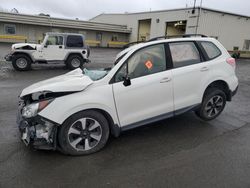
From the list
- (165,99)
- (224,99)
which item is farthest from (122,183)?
(224,99)

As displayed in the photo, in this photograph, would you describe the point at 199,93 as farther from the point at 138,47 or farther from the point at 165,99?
the point at 138,47

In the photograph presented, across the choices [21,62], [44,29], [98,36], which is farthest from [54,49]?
[98,36]

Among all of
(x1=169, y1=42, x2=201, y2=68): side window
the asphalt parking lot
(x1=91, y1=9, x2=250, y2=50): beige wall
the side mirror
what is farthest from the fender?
(x1=91, y1=9, x2=250, y2=50): beige wall

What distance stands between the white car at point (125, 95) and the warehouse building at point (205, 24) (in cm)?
2344

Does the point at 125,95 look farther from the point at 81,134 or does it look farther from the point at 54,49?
the point at 54,49

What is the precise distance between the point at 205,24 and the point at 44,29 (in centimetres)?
2240

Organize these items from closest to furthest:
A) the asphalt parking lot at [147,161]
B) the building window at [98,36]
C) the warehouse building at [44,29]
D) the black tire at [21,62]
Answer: the asphalt parking lot at [147,161], the black tire at [21,62], the warehouse building at [44,29], the building window at [98,36]

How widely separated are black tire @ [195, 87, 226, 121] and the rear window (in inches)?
375

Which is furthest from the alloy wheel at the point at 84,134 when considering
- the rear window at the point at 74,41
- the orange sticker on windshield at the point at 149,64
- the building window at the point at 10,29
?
the building window at the point at 10,29

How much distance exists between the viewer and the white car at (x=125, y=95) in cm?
305

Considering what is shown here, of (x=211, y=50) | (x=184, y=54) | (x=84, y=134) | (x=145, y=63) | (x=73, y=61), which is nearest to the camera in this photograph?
(x=84, y=134)

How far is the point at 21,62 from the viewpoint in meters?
11.0

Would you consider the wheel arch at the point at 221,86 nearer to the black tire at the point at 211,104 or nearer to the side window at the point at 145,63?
the black tire at the point at 211,104

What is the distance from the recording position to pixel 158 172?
2857 millimetres
